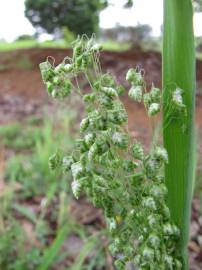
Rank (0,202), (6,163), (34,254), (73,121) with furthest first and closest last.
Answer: (73,121)
(6,163)
(0,202)
(34,254)

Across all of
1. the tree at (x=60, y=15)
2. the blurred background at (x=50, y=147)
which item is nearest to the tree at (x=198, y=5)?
the blurred background at (x=50, y=147)

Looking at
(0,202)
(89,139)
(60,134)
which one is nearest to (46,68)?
(89,139)

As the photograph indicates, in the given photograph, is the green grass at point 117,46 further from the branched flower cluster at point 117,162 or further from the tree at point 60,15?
the branched flower cluster at point 117,162

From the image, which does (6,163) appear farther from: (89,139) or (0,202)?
(89,139)

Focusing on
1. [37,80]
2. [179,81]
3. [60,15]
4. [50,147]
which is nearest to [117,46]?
[60,15]

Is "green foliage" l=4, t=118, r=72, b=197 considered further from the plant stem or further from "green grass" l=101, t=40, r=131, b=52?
"green grass" l=101, t=40, r=131, b=52

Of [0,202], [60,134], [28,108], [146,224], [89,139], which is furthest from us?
[28,108]
